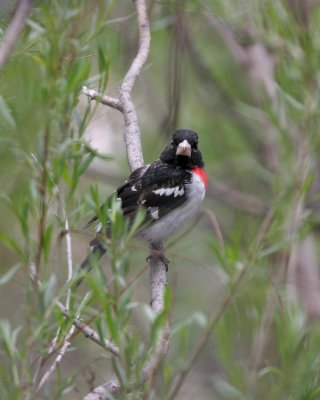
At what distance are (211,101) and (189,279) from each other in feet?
5.11

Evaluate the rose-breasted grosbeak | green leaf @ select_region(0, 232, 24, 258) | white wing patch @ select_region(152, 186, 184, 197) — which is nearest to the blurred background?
green leaf @ select_region(0, 232, 24, 258)

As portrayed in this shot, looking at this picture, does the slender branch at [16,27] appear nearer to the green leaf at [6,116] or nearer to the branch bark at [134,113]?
the green leaf at [6,116]

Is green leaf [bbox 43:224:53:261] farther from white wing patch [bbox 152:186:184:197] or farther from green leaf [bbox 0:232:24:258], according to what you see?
white wing patch [bbox 152:186:184:197]

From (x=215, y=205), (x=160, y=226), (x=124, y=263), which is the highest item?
(x=124, y=263)

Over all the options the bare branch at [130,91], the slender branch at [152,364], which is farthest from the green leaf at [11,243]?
the bare branch at [130,91]

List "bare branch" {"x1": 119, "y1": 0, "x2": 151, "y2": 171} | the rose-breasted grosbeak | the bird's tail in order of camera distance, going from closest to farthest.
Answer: the bird's tail < "bare branch" {"x1": 119, "y1": 0, "x2": 151, "y2": 171} < the rose-breasted grosbeak

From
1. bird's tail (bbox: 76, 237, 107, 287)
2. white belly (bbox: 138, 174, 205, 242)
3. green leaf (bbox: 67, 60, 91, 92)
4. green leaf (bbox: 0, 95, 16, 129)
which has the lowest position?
white belly (bbox: 138, 174, 205, 242)

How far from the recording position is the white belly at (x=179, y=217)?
406 centimetres

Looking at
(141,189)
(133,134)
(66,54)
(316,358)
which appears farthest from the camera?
(141,189)

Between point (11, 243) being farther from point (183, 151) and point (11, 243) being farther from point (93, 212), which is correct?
point (183, 151)

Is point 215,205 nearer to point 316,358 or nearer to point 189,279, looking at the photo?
point 189,279

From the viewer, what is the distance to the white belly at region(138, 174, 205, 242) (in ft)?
13.3

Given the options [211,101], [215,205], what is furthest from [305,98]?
[215,205]

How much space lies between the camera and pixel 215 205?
6645 mm
